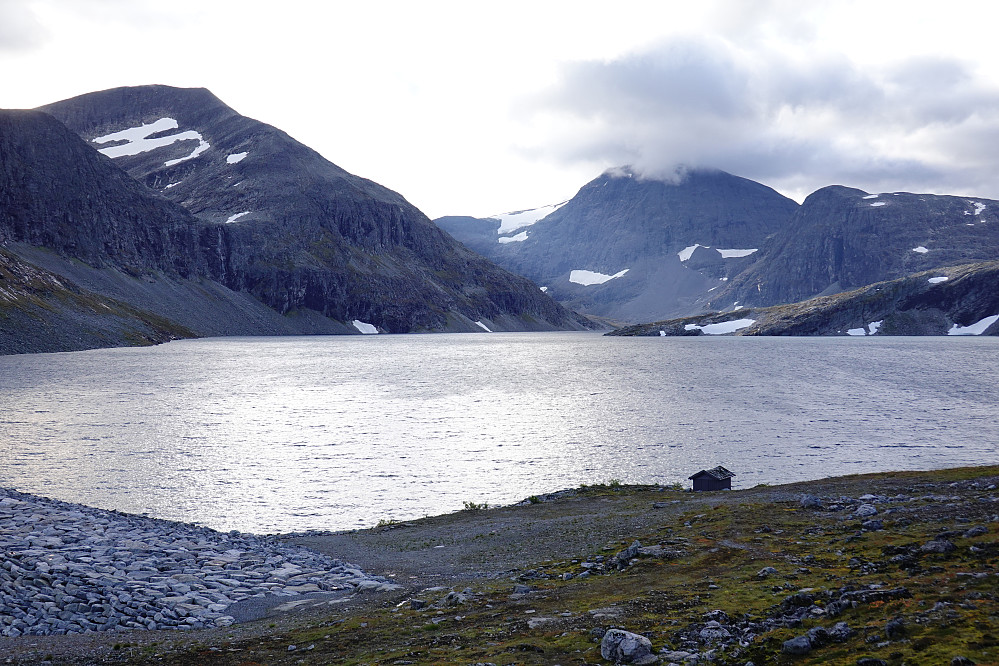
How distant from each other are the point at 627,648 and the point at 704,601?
4.60m

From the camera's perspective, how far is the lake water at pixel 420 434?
44.3m

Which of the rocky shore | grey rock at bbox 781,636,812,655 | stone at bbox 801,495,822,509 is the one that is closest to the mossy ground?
grey rock at bbox 781,636,812,655

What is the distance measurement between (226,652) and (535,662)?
8460 mm

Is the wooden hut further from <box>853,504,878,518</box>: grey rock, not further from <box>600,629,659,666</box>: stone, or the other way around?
<box>600,629,659,666</box>: stone

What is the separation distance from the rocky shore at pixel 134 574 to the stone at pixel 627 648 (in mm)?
12416

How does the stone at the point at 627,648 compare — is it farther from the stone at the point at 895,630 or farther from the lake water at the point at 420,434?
the lake water at the point at 420,434

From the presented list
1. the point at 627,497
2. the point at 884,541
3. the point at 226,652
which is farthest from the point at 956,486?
the point at 226,652

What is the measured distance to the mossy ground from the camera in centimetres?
1230

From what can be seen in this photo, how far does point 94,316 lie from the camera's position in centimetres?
19600

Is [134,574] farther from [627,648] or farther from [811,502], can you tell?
[811,502]

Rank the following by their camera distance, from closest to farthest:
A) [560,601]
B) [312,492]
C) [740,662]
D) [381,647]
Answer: [740,662], [381,647], [560,601], [312,492]

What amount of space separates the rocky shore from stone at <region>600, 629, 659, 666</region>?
12.4m

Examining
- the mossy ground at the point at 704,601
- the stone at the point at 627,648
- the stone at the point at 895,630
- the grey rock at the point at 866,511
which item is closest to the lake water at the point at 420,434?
the mossy ground at the point at 704,601

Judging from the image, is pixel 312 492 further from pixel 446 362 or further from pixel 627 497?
pixel 446 362
